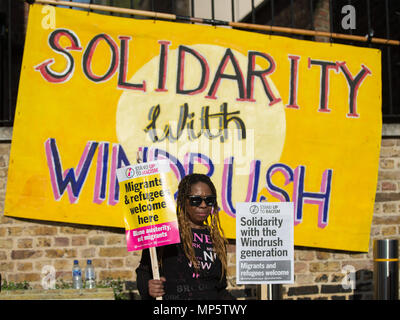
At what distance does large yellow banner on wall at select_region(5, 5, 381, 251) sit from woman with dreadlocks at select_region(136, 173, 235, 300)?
2.51 metres

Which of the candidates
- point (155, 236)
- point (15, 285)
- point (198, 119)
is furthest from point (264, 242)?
point (15, 285)

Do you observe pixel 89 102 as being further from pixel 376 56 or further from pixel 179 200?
pixel 376 56

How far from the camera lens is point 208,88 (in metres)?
6.64

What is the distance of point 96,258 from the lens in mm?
6359

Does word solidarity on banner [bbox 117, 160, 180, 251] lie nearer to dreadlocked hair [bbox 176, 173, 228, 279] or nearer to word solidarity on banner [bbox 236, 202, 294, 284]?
dreadlocked hair [bbox 176, 173, 228, 279]

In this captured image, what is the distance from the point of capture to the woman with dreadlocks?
366cm

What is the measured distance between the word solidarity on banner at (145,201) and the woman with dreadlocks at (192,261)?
0.15 meters

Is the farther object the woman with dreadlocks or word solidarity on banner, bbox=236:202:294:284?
word solidarity on banner, bbox=236:202:294:284

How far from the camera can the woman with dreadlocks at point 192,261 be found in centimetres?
366

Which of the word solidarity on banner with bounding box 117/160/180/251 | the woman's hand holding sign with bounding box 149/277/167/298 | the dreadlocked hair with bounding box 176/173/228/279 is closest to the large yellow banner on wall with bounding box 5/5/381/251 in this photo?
the dreadlocked hair with bounding box 176/173/228/279

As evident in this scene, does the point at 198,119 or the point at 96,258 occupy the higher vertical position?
the point at 198,119

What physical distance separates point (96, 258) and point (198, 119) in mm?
1956

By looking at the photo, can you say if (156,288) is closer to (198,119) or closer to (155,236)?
(155,236)
